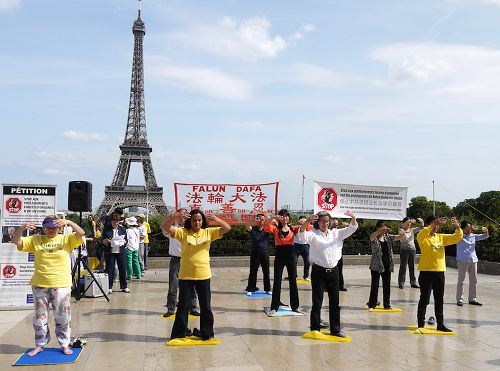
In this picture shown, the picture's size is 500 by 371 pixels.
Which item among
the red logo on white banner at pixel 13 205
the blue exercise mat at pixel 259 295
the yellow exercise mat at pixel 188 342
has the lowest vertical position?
the blue exercise mat at pixel 259 295

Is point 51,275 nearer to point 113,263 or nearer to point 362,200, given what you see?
point 113,263

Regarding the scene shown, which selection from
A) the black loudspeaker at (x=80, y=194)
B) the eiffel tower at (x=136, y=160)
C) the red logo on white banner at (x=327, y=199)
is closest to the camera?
the black loudspeaker at (x=80, y=194)

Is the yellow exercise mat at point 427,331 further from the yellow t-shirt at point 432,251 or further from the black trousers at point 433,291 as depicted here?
the yellow t-shirt at point 432,251

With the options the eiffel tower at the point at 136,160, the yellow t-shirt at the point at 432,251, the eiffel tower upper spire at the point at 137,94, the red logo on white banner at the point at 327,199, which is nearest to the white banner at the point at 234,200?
the red logo on white banner at the point at 327,199

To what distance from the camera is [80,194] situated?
10.1 m

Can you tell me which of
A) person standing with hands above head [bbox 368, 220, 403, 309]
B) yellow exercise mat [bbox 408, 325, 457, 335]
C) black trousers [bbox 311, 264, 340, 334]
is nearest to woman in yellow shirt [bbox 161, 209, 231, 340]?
black trousers [bbox 311, 264, 340, 334]

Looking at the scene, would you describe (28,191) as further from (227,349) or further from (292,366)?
(292,366)

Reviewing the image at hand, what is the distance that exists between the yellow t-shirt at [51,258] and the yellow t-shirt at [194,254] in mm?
1274

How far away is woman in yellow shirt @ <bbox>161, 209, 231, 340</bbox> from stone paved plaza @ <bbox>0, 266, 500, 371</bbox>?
1.36ft

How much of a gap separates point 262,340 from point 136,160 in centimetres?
5891

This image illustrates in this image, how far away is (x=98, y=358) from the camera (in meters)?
5.78

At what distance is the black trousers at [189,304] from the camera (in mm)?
6285

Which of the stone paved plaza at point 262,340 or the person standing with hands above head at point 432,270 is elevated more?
the person standing with hands above head at point 432,270

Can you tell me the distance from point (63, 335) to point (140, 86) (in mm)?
66157
